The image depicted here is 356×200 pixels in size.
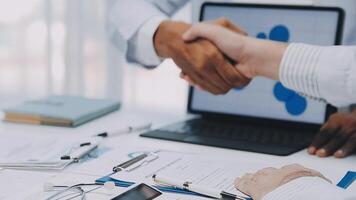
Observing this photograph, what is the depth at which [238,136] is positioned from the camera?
1212 mm

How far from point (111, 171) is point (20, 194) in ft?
0.54

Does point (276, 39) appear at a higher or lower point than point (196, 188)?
higher

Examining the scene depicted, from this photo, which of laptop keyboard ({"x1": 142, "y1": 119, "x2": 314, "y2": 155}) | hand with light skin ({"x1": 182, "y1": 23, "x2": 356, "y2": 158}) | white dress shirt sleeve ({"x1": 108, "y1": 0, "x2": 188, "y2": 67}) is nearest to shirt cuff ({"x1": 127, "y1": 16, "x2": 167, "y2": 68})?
white dress shirt sleeve ({"x1": 108, "y1": 0, "x2": 188, "y2": 67})

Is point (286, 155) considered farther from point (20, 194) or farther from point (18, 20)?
point (18, 20)

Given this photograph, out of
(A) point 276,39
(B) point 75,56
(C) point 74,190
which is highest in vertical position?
(A) point 276,39

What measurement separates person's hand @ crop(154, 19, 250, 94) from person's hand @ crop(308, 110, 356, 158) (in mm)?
228

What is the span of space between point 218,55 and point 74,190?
0.57 meters

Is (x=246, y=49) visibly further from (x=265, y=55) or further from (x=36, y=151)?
(x=36, y=151)

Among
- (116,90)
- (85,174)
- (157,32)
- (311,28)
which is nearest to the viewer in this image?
(85,174)

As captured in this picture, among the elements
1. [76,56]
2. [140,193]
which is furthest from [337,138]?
[76,56]

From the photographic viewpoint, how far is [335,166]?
1.04 m

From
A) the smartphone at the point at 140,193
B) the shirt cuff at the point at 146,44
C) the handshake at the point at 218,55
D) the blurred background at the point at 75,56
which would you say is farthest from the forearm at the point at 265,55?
the blurred background at the point at 75,56

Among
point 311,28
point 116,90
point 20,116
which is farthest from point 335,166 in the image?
point 116,90

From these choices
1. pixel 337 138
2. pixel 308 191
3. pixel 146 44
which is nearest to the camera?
pixel 308 191
